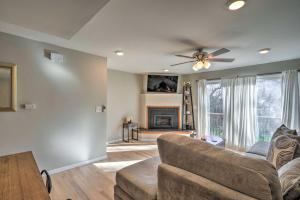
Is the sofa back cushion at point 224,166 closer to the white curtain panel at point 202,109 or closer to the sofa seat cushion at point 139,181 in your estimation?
the sofa seat cushion at point 139,181

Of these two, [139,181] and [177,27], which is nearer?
[139,181]

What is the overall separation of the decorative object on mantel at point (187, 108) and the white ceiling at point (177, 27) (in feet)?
9.13

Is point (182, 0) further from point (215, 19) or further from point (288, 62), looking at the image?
point (288, 62)

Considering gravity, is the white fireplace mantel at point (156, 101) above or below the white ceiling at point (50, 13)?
below

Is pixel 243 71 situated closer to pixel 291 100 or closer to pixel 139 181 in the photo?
pixel 291 100

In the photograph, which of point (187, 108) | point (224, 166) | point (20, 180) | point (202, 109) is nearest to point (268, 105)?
point (202, 109)

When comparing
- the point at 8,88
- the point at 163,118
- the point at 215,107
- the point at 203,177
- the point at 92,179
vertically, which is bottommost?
the point at 92,179

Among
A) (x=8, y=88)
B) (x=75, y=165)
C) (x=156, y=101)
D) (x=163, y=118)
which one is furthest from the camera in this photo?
Result: (x=163, y=118)

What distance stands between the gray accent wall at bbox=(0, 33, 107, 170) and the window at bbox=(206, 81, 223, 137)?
3.42 m

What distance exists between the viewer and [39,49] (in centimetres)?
275

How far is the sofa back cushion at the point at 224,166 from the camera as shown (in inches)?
35.9

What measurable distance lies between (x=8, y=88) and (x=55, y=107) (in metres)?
0.73

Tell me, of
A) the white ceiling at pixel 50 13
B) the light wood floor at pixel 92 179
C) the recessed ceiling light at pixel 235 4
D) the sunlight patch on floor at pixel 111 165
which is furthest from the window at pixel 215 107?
the white ceiling at pixel 50 13

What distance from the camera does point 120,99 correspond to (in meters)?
5.42
